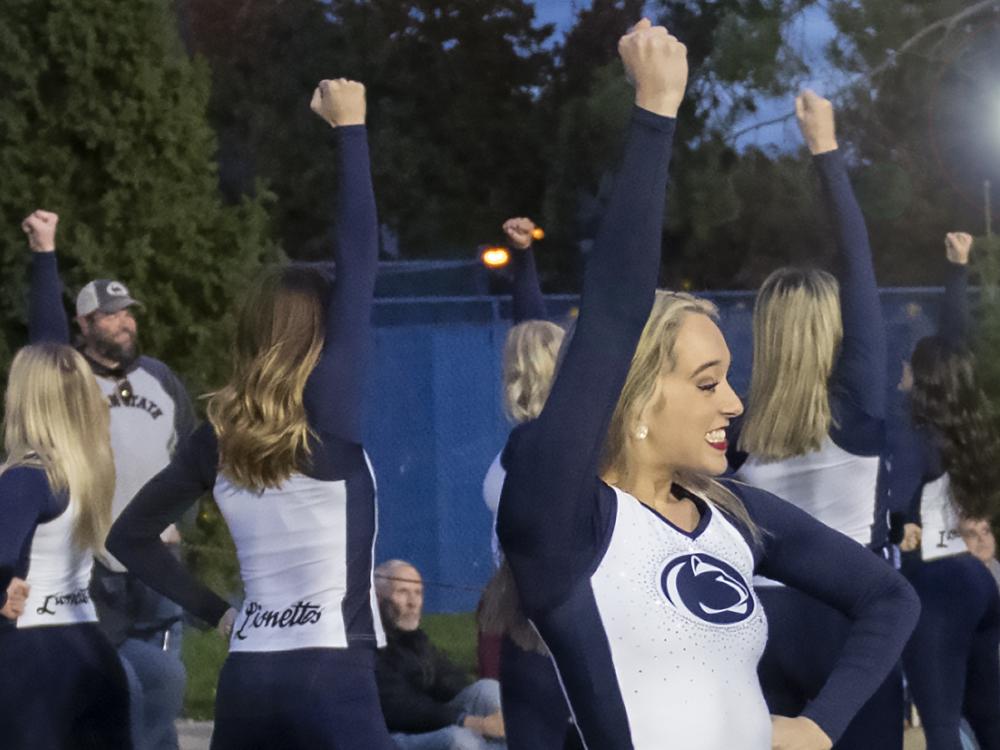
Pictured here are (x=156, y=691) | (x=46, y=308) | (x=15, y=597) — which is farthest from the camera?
(x=46, y=308)

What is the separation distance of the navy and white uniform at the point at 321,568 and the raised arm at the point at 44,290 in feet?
7.92

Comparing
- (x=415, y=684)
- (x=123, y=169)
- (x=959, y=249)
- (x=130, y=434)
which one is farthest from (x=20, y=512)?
(x=123, y=169)

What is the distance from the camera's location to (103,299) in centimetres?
686

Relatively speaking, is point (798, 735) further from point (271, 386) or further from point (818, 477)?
point (818, 477)

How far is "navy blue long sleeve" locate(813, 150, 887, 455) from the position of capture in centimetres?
428

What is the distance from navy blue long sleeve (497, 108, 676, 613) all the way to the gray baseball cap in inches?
180

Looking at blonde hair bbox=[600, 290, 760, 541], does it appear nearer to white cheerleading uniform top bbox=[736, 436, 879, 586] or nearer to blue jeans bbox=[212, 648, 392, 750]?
blue jeans bbox=[212, 648, 392, 750]

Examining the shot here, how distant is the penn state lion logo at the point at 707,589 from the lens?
2611mm

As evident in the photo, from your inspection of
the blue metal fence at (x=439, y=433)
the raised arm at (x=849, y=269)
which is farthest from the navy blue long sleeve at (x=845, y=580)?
the blue metal fence at (x=439, y=433)

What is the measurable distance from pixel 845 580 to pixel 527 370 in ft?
7.63

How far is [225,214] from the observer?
11.1 m

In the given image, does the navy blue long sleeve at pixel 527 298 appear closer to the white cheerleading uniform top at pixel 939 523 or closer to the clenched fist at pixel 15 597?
the white cheerleading uniform top at pixel 939 523

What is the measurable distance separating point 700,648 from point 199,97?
8837 mm

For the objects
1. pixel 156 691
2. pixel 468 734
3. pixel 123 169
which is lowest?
pixel 468 734
